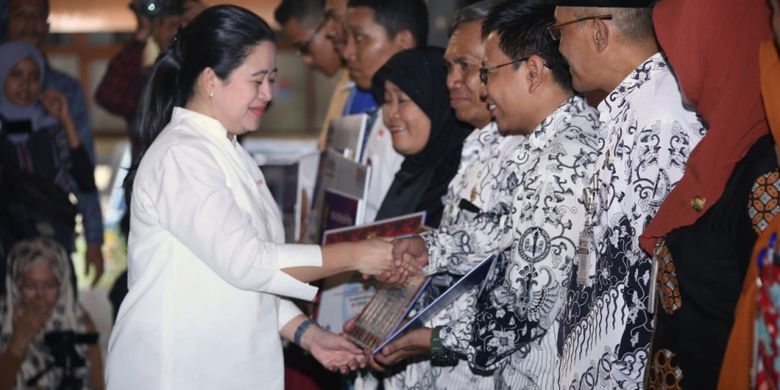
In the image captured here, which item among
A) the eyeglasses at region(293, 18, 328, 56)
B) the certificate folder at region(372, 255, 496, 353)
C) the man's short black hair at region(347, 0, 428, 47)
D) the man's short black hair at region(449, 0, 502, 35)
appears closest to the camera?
the certificate folder at region(372, 255, 496, 353)

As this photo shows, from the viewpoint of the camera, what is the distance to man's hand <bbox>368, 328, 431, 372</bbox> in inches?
131

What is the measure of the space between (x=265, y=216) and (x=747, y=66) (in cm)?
142

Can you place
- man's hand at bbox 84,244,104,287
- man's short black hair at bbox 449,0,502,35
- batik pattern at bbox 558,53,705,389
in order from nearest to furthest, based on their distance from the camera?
batik pattern at bbox 558,53,705,389, man's short black hair at bbox 449,0,502,35, man's hand at bbox 84,244,104,287

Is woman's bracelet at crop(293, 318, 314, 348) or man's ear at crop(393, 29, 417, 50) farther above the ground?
man's ear at crop(393, 29, 417, 50)

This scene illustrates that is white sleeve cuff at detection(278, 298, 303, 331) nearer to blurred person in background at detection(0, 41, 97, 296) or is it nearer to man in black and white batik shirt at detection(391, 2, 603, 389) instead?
man in black and white batik shirt at detection(391, 2, 603, 389)

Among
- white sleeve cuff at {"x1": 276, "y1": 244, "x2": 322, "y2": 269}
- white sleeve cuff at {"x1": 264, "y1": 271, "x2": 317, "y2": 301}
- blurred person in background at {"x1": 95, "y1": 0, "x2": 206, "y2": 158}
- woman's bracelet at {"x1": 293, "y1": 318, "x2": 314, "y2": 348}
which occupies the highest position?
blurred person in background at {"x1": 95, "y1": 0, "x2": 206, "y2": 158}

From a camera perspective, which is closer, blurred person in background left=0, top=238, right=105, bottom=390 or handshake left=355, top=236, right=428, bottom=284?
handshake left=355, top=236, right=428, bottom=284

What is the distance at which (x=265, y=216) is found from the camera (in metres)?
3.12

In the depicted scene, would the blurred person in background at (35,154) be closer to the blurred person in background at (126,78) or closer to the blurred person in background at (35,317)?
the blurred person in background at (35,317)

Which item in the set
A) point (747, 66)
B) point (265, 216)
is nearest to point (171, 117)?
point (265, 216)

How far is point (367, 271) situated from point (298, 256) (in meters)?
0.35

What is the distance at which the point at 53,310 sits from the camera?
221 inches

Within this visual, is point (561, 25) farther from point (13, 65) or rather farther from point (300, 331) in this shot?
point (13, 65)

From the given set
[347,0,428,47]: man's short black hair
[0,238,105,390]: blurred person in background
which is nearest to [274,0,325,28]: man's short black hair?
[347,0,428,47]: man's short black hair
